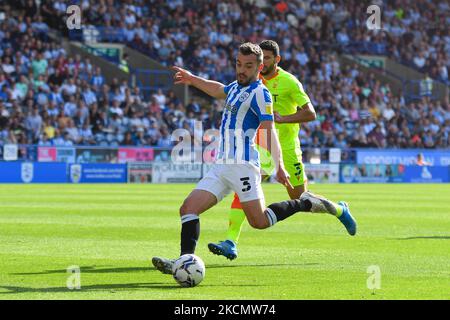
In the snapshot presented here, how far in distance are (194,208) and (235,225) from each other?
203cm

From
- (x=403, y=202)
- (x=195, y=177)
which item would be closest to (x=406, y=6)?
(x=195, y=177)

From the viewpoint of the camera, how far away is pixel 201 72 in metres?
45.3

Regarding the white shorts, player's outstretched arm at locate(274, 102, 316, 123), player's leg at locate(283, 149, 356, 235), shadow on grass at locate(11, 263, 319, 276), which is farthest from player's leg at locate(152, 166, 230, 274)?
player's leg at locate(283, 149, 356, 235)

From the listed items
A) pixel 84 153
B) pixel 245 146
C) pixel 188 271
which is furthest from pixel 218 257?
pixel 84 153

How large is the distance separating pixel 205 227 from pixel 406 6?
42749mm

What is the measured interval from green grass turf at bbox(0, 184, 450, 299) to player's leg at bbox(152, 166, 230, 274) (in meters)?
0.24

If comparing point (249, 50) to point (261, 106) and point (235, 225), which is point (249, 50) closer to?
point (261, 106)

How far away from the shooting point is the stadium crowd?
38.5 metres

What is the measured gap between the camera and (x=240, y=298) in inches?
350

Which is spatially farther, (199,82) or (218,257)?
(218,257)

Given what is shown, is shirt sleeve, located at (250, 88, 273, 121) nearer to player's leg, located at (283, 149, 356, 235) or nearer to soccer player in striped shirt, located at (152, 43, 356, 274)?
soccer player in striped shirt, located at (152, 43, 356, 274)

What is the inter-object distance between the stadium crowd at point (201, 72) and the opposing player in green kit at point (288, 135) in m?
24.6

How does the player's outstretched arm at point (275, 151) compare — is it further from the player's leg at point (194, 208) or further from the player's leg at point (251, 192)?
the player's leg at point (194, 208)
